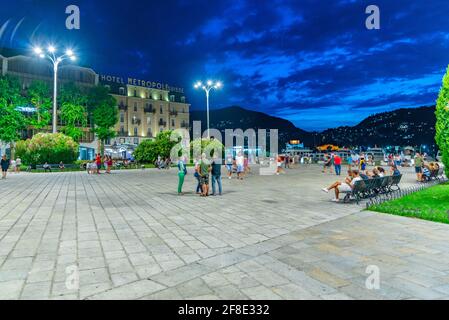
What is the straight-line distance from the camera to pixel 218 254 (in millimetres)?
5223

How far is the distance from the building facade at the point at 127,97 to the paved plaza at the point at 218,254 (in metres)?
53.8

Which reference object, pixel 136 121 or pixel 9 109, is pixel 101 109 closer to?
pixel 9 109

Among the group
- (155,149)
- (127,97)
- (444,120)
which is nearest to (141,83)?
(127,97)

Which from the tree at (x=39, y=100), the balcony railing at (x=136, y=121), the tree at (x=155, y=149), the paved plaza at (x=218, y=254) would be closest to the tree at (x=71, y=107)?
the tree at (x=39, y=100)

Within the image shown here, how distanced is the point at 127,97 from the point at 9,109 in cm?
3218

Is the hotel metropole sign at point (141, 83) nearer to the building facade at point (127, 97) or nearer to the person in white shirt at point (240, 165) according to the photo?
the building facade at point (127, 97)

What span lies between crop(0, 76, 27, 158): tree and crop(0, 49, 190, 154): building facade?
582 inches

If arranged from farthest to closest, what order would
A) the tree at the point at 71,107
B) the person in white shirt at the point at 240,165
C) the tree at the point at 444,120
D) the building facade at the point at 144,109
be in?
the building facade at the point at 144,109 < the tree at the point at 71,107 < the person in white shirt at the point at 240,165 < the tree at the point at 444,120

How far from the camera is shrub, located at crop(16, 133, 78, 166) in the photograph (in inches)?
1280

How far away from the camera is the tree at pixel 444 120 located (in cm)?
980

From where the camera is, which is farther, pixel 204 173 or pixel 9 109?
pixel 9 109

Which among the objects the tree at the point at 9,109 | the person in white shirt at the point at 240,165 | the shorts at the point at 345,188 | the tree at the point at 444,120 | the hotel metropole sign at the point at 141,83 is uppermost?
the hotel metropole sign at the point at 141,83

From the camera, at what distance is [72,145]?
115 ft
